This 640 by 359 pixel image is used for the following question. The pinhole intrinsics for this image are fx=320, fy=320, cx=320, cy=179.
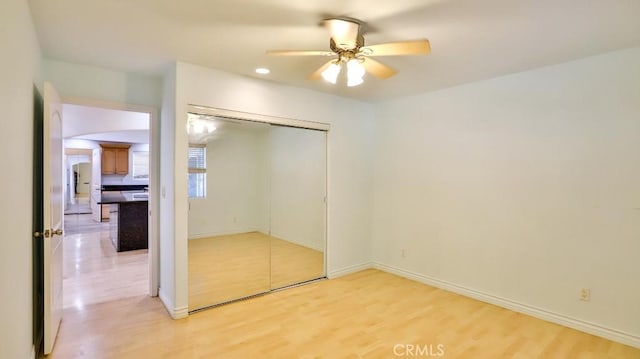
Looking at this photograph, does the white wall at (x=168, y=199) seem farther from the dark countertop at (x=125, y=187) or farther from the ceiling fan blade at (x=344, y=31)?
the dark countertop at (x=125, y=187)

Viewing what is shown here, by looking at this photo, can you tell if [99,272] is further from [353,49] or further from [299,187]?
[353,49]

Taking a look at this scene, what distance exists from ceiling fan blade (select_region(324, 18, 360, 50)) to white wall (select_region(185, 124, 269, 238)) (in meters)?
1.82

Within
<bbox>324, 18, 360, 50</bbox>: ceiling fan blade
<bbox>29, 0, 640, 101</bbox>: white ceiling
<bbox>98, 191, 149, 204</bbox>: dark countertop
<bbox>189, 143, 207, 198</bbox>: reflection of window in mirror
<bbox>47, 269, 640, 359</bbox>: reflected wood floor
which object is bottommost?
<bbox>47, 269, 640, 359</bbox>: reflected wood floor

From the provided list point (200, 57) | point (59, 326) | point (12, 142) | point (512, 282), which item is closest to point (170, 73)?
point (200, 57)

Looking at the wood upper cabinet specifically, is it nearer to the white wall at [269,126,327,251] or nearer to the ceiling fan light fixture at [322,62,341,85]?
the white wall at [269,126,327,251]

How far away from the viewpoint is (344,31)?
2.18 m

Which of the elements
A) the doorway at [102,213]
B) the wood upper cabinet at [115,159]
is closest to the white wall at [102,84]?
the doorway at [102,213]

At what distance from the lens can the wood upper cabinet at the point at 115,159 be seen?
391 inches

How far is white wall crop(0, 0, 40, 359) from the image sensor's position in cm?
147

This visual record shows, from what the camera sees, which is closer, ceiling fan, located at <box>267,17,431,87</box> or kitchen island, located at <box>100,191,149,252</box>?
ceiling fan, located at <box>267,17,431,87</box>

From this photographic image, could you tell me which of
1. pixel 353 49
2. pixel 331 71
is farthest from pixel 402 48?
pixel 331 71

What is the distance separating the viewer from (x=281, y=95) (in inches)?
149

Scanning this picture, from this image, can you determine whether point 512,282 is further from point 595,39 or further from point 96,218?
point 96,218

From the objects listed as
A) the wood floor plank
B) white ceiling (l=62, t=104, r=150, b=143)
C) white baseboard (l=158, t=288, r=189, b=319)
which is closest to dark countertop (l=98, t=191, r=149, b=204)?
white ceiling (l=62, t=104, r=150, b=143)
